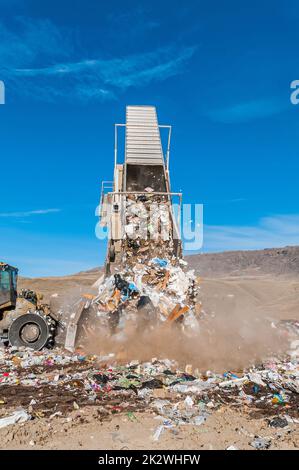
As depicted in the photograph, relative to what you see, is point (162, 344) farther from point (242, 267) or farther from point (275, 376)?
point (242, 267)

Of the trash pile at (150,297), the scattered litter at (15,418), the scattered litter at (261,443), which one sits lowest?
the scattered litter at (15,418)

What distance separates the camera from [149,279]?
31.6 ft

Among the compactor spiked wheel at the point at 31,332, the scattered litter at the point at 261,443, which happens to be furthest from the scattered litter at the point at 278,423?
the compactor spiked wheel at the point at 31,332

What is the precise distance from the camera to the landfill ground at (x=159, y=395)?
414 centimetres

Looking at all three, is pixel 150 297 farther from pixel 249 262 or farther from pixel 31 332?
pixel 249 262

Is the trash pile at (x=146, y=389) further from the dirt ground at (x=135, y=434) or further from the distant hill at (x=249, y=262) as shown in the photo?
the distant hill at (x=249, y=262)

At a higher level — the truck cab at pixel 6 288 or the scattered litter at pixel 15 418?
the truck cab at pixel 6 288

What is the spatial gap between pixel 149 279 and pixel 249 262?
215 feet

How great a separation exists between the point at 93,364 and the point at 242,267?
67.1m

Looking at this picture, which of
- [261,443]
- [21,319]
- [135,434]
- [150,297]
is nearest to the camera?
[261,443]

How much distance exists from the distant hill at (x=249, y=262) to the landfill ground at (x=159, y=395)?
58029 mm

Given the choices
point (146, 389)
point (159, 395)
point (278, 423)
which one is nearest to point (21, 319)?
point (146, 389)

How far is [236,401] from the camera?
554 cm
